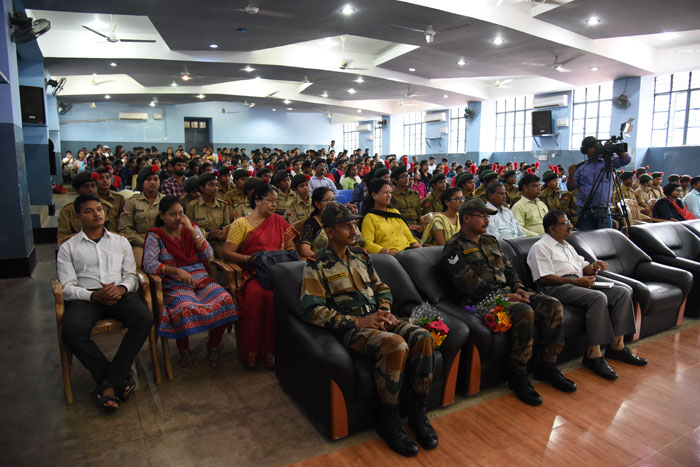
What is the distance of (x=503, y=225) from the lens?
167 inches

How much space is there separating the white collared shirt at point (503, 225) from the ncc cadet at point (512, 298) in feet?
3.92

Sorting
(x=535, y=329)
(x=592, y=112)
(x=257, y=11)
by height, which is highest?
(x=257, y=11)

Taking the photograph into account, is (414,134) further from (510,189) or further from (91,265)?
(91,265)

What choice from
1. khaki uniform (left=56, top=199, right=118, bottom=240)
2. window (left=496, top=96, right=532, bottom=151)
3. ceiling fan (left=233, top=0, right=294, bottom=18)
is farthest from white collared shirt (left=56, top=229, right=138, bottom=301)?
window (left=496, top=96, right=532, bottom=151)

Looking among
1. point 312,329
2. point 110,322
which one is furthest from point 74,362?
point 312,329

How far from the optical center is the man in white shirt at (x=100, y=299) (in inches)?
97.0

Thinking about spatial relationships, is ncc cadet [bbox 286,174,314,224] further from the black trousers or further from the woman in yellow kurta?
the black trousers

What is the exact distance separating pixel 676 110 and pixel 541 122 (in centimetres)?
349

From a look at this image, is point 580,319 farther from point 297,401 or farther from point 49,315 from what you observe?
point 49,315

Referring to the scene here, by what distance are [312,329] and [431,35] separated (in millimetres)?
6515

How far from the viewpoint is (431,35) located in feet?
24.4

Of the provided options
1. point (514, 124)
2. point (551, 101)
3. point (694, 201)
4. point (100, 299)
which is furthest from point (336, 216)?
point (514, 124)

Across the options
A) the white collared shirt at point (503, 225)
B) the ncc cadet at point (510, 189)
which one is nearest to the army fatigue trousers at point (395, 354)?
the white collared shirt at point (503, 225)

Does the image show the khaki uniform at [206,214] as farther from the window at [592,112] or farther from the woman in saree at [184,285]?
the window at [592,112]
